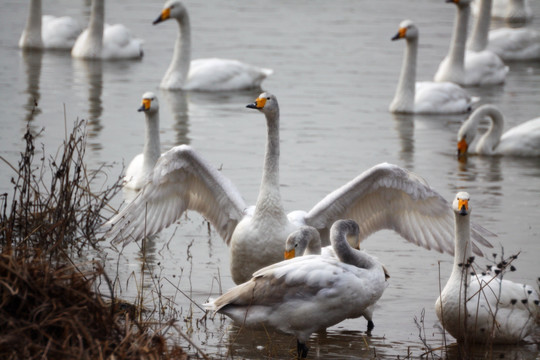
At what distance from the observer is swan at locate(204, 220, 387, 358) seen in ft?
23.0

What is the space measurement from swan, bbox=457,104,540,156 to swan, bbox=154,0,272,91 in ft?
17.6

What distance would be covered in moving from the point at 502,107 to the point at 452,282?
10.6m

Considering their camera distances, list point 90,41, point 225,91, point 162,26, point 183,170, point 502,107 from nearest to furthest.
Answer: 1. point 183,170
2. point 502,107
3. point 225,91
4. point 90,41
5. point 162,26

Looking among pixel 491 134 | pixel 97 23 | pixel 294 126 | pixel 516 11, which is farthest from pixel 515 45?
pixel 491 134

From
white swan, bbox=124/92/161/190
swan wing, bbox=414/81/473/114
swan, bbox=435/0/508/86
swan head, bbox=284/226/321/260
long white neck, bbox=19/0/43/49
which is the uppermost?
long white neck, bbox=19/0/43/49

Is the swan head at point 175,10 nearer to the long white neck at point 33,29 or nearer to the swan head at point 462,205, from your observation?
the long white neck at point 33,29

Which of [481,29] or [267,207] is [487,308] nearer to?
[267,207]

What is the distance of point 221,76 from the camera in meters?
18.8

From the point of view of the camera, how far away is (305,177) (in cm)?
1296

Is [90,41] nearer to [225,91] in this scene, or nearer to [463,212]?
[225,91]

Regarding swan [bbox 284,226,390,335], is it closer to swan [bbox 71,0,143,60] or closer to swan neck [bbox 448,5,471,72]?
swan neck [bbox 448,5,471,72]

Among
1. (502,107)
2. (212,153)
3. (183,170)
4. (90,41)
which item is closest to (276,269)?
(183,170)

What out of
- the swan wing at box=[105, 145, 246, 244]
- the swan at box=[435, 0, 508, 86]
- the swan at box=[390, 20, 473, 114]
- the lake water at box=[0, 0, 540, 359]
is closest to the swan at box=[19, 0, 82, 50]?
the lake water at box=[0, 0, 540, 359]

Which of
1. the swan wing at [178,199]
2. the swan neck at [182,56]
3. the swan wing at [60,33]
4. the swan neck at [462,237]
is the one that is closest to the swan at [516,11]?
the swan wing at [60,33]
